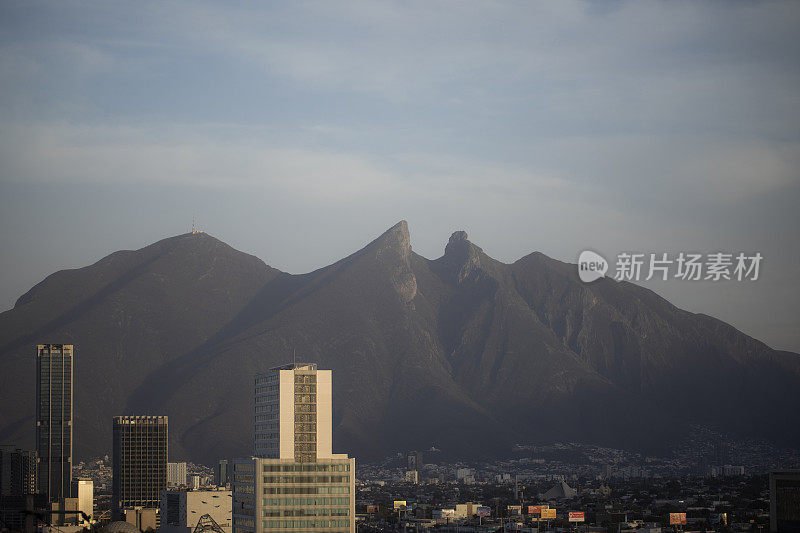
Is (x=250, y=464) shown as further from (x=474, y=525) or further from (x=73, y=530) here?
(x=474, y=525)

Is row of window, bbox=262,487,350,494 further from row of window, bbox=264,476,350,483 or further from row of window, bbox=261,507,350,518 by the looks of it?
row of window, bbox=261,507,350,518

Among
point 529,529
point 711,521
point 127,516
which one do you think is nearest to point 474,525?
point 529,529

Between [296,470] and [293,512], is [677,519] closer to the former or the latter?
[296,470]

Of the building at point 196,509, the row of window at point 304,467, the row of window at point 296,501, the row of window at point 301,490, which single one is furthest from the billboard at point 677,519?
the row of window at point 296,501

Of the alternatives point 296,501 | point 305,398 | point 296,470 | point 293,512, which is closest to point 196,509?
point 305,398

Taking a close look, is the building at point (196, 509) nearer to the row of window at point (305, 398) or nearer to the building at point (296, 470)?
the building at point (296, 470)
